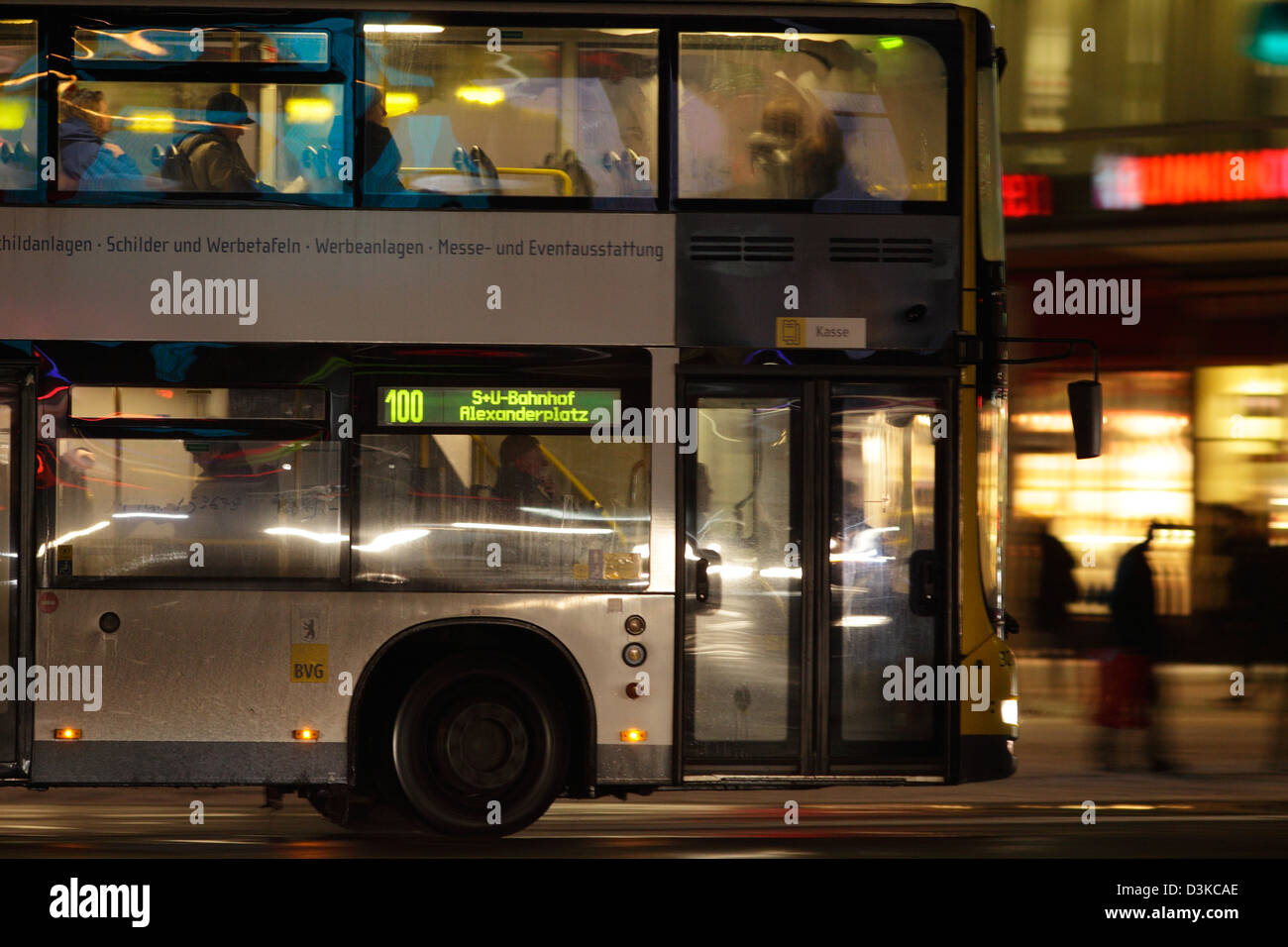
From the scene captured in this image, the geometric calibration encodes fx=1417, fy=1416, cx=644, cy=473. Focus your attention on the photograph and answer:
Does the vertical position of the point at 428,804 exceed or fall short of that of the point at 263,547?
it falls short

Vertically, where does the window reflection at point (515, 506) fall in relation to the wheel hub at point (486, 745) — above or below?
above

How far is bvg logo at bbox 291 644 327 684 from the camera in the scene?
7.00m

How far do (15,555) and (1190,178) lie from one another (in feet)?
34.7

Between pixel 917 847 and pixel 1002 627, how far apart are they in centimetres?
139

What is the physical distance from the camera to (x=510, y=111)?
7031mm

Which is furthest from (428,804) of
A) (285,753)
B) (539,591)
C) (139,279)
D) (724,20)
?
(724,20)

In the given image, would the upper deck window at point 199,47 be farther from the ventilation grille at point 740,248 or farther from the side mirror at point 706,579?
the side mirror at point 706,579

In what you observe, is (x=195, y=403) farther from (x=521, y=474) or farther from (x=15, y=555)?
(x=521, y=474)

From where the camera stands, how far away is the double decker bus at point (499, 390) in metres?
7.00

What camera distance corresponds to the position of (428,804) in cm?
719

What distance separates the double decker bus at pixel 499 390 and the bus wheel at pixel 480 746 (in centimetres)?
3

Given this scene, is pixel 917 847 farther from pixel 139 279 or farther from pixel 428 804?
pixel 139 279
